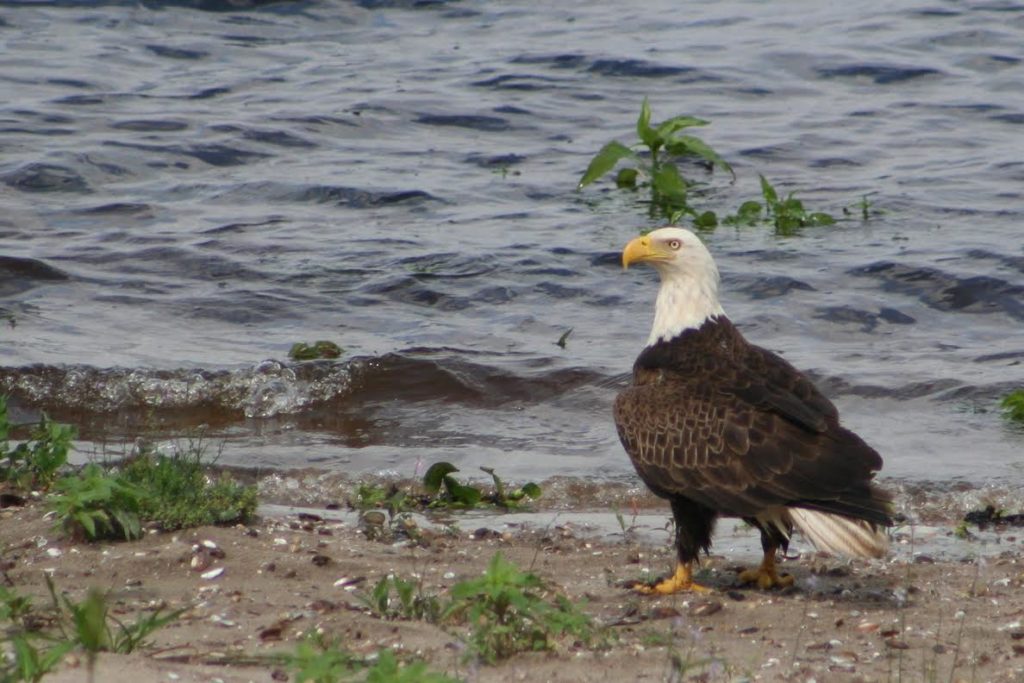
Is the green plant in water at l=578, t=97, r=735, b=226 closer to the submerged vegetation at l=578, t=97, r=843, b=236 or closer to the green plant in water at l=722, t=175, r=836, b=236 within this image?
the submerged vegetation at l=578, t=97, r=843, b=236

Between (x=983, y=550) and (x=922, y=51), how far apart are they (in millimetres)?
12185

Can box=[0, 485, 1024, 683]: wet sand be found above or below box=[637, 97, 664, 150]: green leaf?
below

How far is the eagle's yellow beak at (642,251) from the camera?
23.5 feet

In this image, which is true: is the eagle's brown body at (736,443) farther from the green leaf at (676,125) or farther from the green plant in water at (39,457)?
the green leaf at (676,125)

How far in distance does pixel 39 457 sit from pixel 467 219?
6.40 m

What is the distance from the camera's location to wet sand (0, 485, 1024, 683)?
4750 millimetres

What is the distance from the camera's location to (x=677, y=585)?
239 inches

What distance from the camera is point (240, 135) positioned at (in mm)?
14773

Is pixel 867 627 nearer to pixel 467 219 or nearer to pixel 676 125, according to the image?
pixel 467 219

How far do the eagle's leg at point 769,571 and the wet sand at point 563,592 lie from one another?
6 cm

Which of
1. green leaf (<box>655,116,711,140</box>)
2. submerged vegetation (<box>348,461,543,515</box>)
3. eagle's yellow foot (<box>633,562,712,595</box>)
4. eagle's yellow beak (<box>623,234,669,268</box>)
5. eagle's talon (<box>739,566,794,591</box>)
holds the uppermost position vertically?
eagle's yellow beak (<box>623,234,669,268</box>)

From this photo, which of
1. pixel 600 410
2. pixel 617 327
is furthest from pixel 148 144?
pixel 600 410

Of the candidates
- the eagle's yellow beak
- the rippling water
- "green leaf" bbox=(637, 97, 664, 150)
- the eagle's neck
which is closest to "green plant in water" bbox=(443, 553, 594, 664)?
the eagle's neck

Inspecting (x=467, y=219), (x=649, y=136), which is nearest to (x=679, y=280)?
(x=467, y=219)
